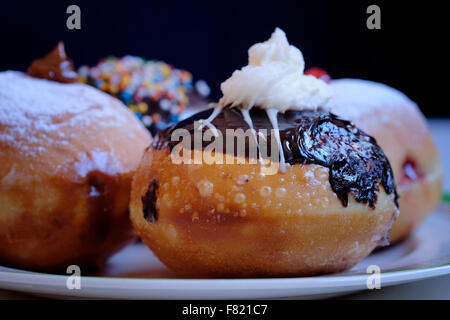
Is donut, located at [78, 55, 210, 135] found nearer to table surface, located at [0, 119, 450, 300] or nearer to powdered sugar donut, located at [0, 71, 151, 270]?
powdered sugar donut, located at [0, 71, 151, 270]

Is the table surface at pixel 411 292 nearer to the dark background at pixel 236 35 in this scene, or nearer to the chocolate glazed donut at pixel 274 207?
the chocolate glazed donut at pixel 274 207

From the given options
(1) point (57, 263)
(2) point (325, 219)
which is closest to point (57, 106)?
(1) point (57, 263)

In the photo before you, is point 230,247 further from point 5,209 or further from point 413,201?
point 413,201

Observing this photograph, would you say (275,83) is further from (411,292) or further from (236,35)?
(236,35)

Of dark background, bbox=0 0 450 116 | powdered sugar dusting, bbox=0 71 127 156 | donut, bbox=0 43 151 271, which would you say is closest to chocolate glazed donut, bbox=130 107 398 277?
donut, bbox=0 43 151 271

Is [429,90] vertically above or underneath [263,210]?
above

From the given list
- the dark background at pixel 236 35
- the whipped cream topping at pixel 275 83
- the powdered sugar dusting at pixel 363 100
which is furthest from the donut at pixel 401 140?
the dark background at pixel 236 35
